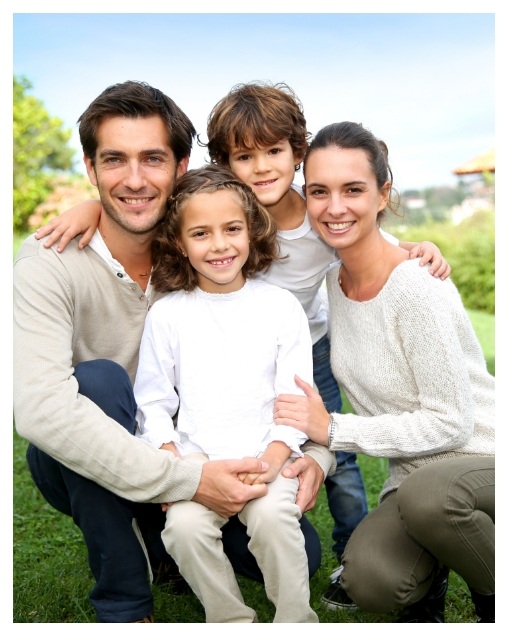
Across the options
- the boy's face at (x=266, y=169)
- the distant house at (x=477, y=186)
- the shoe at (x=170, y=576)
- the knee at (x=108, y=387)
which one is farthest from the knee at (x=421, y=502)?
the distant house at (x=477, y=186)

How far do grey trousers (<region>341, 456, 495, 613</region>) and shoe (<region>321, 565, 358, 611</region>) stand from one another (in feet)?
1.29

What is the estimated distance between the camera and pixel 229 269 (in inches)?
114

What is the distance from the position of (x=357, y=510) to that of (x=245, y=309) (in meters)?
1.18

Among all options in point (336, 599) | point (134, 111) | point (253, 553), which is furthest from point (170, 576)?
point (134, 111)

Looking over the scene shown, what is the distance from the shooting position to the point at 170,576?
3307 millimetres

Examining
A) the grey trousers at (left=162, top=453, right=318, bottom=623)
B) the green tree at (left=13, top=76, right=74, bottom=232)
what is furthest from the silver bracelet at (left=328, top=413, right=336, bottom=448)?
the green tree at (left=13, top=76, right=74, bottom=232)

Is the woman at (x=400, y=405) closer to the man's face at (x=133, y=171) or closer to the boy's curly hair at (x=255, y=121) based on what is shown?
the boy's curly hair at (x=255, y=121)

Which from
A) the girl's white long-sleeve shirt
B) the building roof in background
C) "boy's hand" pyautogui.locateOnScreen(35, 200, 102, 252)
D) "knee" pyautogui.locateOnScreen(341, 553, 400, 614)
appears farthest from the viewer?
the building roof in background

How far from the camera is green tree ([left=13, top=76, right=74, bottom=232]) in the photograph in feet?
49.6

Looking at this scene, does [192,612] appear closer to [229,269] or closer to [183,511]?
[183,511]

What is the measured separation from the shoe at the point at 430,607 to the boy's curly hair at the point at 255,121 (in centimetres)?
184

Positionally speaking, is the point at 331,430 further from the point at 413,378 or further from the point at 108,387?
the point at 108,387

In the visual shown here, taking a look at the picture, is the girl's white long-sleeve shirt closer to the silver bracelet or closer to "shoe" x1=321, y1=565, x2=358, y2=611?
the silver bracelet

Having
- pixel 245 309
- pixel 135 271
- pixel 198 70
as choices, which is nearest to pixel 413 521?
pixel 245 309
